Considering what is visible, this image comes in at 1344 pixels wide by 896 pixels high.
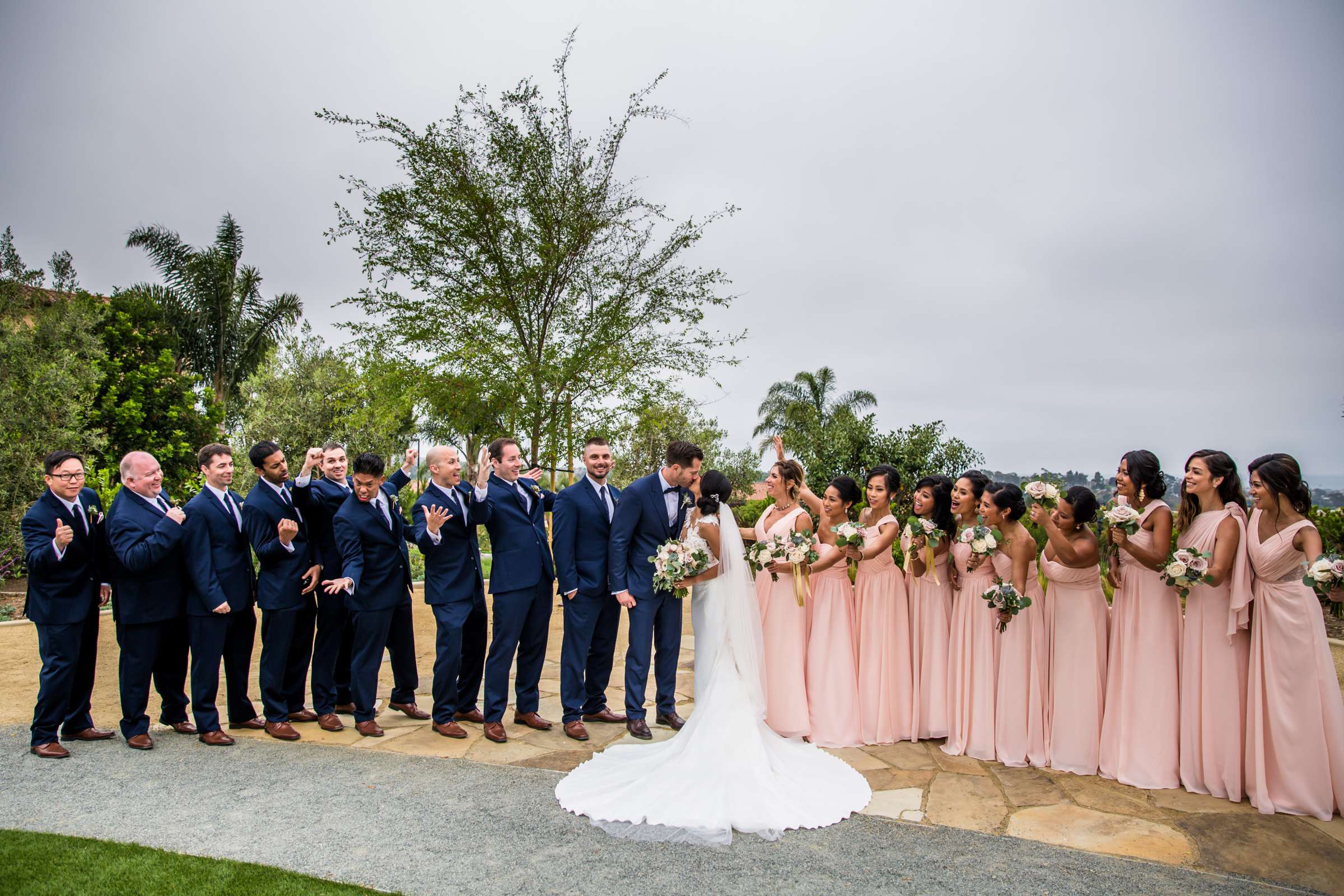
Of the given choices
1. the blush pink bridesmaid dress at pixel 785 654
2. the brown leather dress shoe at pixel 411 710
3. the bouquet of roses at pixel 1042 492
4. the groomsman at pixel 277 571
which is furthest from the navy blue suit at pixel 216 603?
the bouquet of roses at pixel 1042 492

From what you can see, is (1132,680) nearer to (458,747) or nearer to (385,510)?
(458,747)

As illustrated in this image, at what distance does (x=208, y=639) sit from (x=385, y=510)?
1.54m

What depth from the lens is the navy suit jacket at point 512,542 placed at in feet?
21.0

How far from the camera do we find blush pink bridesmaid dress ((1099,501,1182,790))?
522cm

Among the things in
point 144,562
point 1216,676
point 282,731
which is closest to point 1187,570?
point 1216,676

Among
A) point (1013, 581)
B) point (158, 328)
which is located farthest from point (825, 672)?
point (158, 328)

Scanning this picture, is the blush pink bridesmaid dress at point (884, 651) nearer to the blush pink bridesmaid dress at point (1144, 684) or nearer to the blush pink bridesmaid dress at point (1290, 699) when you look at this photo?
the blush pink bridesmaid dress at point (1144, 684)

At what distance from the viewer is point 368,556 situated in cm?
641

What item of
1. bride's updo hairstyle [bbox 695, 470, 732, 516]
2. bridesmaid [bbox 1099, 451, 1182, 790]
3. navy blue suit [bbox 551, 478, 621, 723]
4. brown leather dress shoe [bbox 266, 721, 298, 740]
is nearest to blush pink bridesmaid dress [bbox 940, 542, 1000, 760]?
bridesmaid [bbox 1099, 451, 1182, 790]

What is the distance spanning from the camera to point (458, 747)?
5996 mm

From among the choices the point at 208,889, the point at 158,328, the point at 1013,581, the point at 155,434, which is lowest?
the point at 208,889

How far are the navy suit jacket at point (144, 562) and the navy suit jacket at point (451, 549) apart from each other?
65.9 inches

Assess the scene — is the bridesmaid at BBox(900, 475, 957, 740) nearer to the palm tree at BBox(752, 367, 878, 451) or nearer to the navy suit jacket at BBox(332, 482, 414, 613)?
the navy suit jacket at BBox(332, 482, 414, 613)

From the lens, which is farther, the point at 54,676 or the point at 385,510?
the point at 385,510
